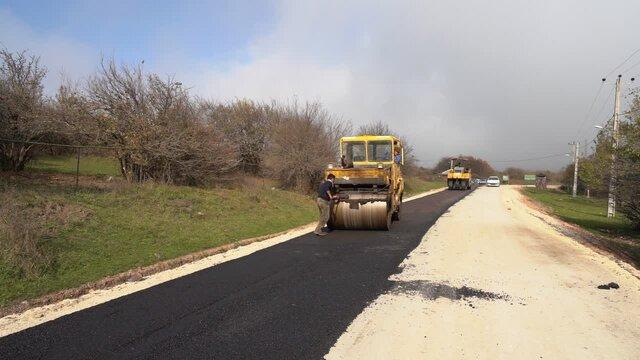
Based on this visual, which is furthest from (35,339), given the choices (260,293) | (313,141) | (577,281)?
(313,141)

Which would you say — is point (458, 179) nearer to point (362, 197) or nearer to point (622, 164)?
point (622, 164)

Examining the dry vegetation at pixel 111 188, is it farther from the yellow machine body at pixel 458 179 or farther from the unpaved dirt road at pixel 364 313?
the yellow machine body at pixel 458 179

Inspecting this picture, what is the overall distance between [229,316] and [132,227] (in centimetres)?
598

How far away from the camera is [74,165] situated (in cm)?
1897

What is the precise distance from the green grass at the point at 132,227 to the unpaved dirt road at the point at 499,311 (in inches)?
194

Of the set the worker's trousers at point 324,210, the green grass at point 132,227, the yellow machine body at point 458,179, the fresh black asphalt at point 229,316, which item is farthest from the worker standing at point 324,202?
the yellow machine body at point 458,179

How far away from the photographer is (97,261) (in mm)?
8352

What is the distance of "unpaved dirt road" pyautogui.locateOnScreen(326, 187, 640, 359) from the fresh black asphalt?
0.42m

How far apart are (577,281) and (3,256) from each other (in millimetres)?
9760

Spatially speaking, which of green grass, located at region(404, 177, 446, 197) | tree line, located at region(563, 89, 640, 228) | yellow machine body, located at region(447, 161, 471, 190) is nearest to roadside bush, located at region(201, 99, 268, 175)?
green grass, located at region(404, 177, 446, 197)

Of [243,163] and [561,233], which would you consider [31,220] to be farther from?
[243,163]

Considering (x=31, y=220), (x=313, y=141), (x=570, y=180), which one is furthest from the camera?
(x=570, y=180)

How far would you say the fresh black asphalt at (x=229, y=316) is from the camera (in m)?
4.79

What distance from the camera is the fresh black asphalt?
15.7 ft
